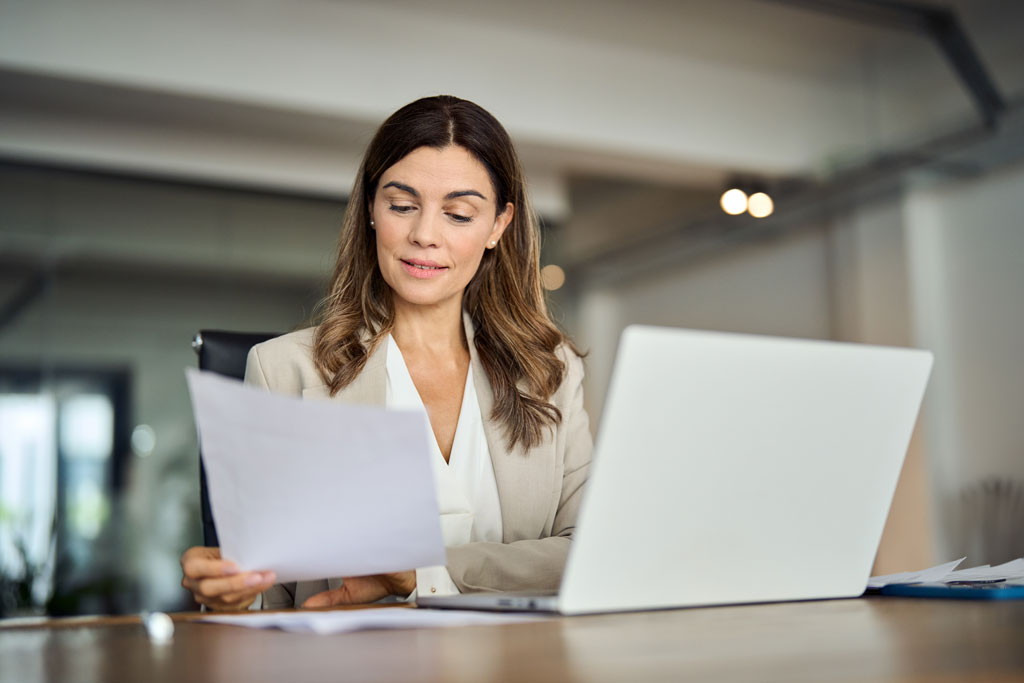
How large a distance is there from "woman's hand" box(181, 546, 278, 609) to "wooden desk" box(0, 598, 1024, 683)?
93 millimetres

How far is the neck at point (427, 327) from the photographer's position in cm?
195

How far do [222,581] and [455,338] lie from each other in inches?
41.9

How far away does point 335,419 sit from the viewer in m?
0.84

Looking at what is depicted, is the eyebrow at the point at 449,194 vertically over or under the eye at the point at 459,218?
over

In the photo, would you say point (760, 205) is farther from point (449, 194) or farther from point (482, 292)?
point (449, 194)

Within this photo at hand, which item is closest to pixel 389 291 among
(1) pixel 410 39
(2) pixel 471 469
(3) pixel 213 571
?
(2) pixel 471 469

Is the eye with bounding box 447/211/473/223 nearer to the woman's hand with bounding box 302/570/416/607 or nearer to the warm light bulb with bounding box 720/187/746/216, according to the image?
the woman's hand with bounding box 302/570/416/607

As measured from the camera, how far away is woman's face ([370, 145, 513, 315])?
180 cm

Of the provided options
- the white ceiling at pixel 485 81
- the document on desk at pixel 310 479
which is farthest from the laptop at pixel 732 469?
the white ceiling at pixel 485 81

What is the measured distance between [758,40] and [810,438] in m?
4.33

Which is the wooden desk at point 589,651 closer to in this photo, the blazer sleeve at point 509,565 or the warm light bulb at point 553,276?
the blazer sleeve at point 509,565

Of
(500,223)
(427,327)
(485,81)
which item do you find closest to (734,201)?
Answer: (485,81)

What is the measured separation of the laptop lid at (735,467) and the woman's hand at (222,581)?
325 millimetres

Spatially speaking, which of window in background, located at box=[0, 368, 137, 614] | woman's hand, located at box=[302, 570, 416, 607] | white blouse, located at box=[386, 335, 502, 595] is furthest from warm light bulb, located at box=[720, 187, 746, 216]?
woman's hand, located at box=[302, 570, 416, 607]
